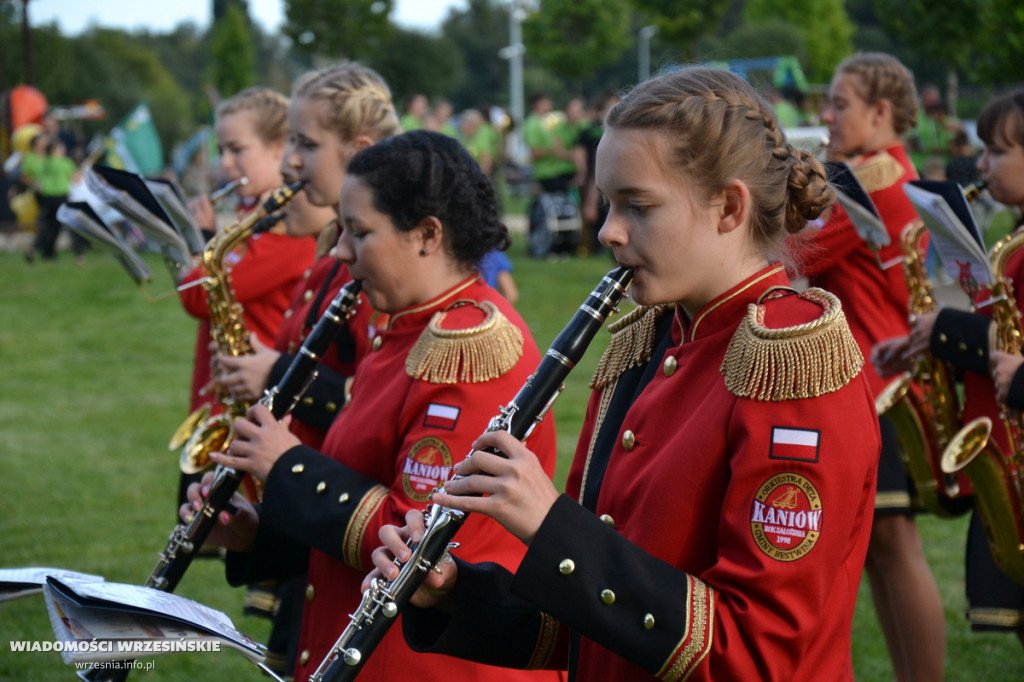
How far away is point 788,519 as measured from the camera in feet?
5.62

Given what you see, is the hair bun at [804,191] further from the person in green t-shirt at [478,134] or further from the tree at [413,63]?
the tree at [413,63]

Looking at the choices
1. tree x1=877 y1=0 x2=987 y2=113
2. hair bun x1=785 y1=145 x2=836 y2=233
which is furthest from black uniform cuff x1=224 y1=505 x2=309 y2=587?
tree x1=877 y1=0 x2=987 y2=113

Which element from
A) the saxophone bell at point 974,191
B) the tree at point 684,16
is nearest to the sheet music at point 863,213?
the saxophone bell at point 974,191

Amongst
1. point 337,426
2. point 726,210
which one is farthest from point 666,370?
point 337,426

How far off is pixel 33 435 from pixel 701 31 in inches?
605

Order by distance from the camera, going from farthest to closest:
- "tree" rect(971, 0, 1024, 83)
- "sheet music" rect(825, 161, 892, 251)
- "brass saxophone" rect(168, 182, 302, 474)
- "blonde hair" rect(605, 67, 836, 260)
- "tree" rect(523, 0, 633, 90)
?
"tree" rect(523, 0, 633, 90), "tree" rect(971, 0, 1024, 83), "brass saxophone" rect(168, 182, 302, 474), "sheet music" rect(825, 161, 892, 251), "blonde hair" rect(605, 67, 836, 260)

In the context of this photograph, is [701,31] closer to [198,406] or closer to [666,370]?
[198,406]

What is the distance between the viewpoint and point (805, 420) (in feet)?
5.71

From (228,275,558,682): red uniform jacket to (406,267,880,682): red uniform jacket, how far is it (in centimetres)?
71

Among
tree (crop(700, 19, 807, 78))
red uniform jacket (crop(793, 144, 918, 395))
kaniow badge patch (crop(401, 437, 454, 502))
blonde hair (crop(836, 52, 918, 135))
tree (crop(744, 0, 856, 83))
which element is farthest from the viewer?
tree (crop(744, 0, 856, 83))

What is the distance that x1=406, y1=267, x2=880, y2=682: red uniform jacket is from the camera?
1719 millimetres

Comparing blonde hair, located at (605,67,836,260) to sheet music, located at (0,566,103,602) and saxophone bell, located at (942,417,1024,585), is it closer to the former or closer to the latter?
sheet music, located at (0,566,103,602)

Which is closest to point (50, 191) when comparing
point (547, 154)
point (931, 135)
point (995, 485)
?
point (547, 154)

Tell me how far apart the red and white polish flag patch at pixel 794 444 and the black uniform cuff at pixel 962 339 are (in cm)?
218
